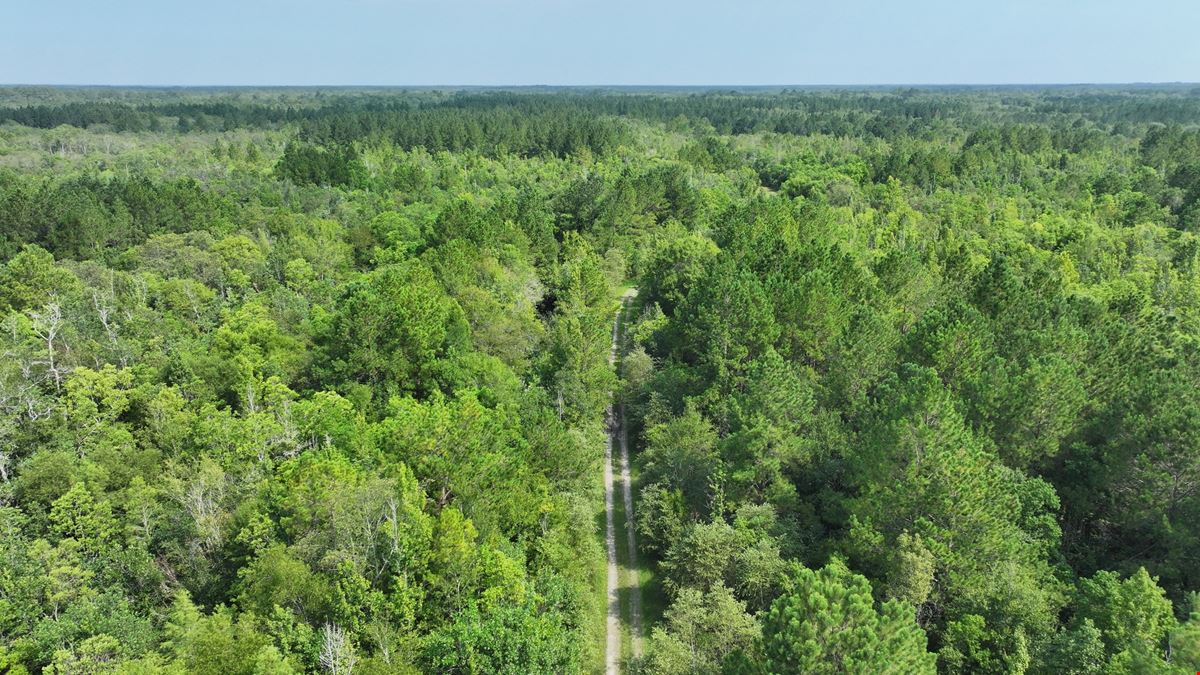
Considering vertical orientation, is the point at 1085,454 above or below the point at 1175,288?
below

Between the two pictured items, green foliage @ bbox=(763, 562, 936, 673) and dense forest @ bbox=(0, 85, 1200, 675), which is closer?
green foliage @ bbox=(763, 562, 936, 673)

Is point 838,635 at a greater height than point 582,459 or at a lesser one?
greater

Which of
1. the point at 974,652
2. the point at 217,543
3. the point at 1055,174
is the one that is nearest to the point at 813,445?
the point at 974,652

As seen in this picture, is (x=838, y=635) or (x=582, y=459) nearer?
(x=838, y=635)

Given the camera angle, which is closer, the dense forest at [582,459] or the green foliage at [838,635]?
the green foliage at [838,635]

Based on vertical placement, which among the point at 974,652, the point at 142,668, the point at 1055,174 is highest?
the point at 1055,174

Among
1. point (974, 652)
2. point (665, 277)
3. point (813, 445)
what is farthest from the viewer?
point (665, 277)

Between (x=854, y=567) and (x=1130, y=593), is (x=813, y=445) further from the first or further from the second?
(x=1130, y=593)

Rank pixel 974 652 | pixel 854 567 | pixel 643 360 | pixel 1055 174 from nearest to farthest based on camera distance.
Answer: pixel 974 652 < pixel 854 567 < pixel 643 360 < pixel 1055 174
